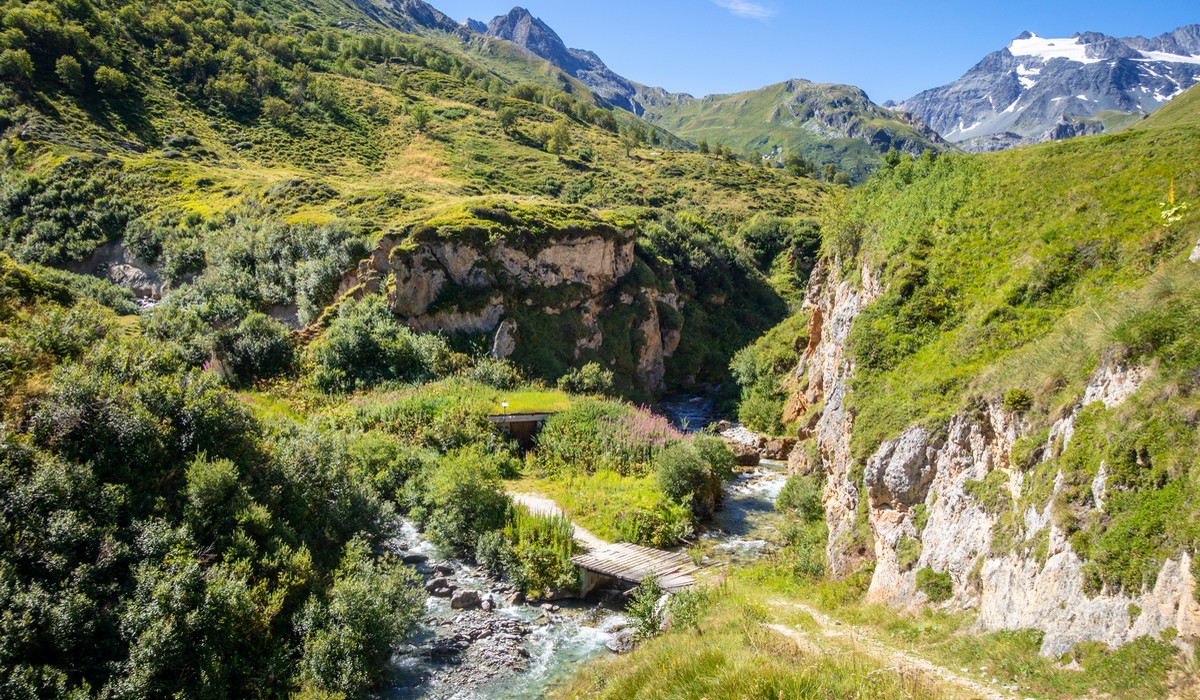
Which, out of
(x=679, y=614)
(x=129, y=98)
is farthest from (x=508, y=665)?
(x=129, y=98)

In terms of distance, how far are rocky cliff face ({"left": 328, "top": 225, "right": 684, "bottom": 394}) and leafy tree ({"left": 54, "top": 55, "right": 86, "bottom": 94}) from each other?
56785mm

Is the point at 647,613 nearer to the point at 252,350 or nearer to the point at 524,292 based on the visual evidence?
the point at 252,350

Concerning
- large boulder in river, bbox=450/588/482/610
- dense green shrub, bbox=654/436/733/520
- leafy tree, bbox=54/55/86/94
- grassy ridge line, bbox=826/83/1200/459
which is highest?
leafy tree, bbox=54/55/86/94

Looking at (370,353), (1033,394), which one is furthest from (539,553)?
(370,353)

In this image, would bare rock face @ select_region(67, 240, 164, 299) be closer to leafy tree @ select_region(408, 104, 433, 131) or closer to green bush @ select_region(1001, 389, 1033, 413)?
leafy tree @ select_region(408, 104, 433, 131)

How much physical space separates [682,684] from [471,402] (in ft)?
75.5

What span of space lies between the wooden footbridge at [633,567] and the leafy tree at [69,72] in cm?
8581

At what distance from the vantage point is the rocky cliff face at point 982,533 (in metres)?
8.67

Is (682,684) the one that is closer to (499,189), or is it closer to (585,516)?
(585,516)

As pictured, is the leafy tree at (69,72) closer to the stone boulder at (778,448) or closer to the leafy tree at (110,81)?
the leafy tree at (110,81)

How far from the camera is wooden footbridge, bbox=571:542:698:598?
18.2 meters

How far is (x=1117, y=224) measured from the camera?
639 inches

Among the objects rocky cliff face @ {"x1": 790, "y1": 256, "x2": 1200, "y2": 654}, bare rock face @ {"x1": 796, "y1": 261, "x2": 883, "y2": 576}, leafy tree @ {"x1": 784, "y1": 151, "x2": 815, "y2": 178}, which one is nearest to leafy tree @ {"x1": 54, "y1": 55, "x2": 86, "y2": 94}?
bare rock face @ {"x1": 796, "y1": 261, "x2": 883, "y2": 576}

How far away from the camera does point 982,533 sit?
12.8 metres
